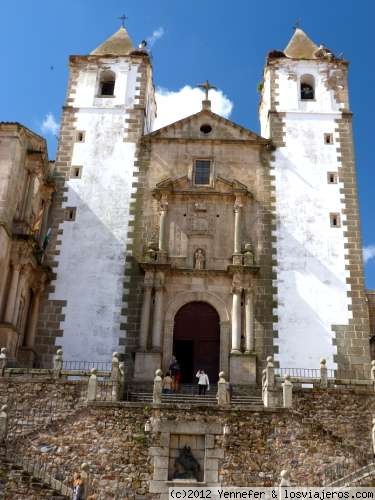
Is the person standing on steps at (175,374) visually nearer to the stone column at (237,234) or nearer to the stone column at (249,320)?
the stone column at (249,320)

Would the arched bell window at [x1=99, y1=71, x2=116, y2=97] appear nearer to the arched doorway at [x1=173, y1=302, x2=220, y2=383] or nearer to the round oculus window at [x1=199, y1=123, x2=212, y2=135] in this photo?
the round oculus window at [x1=199, y1=123, x2=212, y2=135]

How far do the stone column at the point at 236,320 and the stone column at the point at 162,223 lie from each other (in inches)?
108

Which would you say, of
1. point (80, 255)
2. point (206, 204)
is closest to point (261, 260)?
point (206, 204)

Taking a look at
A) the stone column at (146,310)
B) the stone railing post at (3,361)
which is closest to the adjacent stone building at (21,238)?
the stone railing post at (3,361)

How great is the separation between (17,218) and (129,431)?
8.60m

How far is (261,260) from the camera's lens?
2355 centimetres

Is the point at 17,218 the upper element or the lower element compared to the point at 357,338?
upper

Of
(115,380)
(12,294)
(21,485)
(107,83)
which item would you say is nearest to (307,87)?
(107,83)

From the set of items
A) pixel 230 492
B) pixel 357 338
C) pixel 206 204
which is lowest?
pixel 230 492

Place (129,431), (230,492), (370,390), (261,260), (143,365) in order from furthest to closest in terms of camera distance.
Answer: (261,260) < (143,365) < (370,390) < (129,431) < (230,492)

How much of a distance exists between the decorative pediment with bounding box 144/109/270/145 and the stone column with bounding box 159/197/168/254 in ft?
9.29

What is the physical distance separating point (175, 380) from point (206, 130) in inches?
388

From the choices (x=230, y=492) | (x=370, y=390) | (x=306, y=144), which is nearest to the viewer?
(x=230, y=492)

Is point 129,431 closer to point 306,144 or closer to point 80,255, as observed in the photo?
point 80,255
